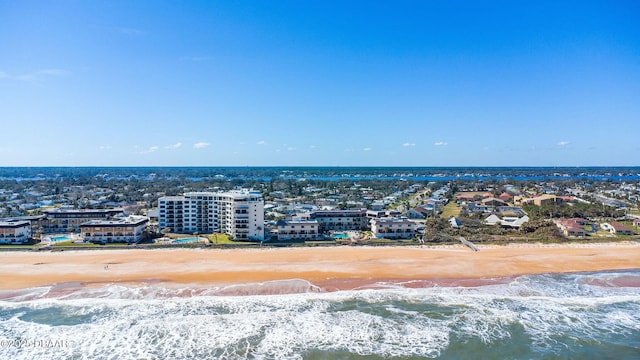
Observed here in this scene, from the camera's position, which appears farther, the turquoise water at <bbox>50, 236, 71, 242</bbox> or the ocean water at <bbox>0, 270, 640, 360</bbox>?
the turquoise water at <bbox>50, 236, 71, 242</bbox>

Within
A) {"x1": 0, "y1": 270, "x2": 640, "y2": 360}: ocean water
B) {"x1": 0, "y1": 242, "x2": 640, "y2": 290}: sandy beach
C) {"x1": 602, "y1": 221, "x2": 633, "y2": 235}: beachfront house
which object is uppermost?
{"x1": 602, "y1": 221, "x2": 633, "y2": 235}: beachfront house

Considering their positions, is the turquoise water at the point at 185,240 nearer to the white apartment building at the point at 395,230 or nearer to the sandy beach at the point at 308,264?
the sandy beach at the point at 308,264

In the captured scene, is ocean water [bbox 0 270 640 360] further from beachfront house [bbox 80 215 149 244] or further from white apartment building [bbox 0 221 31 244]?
white apartment building [bbox 0 221 31 244]

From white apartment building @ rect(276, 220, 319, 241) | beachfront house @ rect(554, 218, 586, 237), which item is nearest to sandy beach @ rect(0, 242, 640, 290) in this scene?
beachfront house @ rect(554, 218, 586, 237)

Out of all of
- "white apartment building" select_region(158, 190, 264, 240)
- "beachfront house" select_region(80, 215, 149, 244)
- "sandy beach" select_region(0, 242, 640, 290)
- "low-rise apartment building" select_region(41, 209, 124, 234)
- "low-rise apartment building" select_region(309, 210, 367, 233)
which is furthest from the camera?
"low-rise apartment building" select_region(309, 210, 367, 233)

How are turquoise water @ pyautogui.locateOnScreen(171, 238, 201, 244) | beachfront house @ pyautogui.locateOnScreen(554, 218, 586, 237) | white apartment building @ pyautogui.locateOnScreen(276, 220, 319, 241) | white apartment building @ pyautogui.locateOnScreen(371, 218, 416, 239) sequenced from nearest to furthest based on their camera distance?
turquoise water @ pyautogui.locateOnScreen(171, 238, 201, 244) < white apartment building @ pyautogui.locateOnScreen(276, 220, 319, 241) < white apartment building @ pyautogui.locateOnScreen(371, 218, 416, 239) < beachfront house @ pyautogui.locateOnScreen(554, 218, 586, 237)

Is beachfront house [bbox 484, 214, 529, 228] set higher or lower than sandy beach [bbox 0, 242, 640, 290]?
higher

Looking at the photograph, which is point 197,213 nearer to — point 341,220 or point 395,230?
point 341,220

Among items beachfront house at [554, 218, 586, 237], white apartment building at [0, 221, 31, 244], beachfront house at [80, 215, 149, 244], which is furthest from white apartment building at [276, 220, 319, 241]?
beachfront house at [554, 218, 586, 237]

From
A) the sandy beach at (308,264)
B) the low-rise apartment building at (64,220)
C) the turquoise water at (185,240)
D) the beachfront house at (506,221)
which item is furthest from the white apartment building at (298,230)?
the beachfront house at (506,221)
